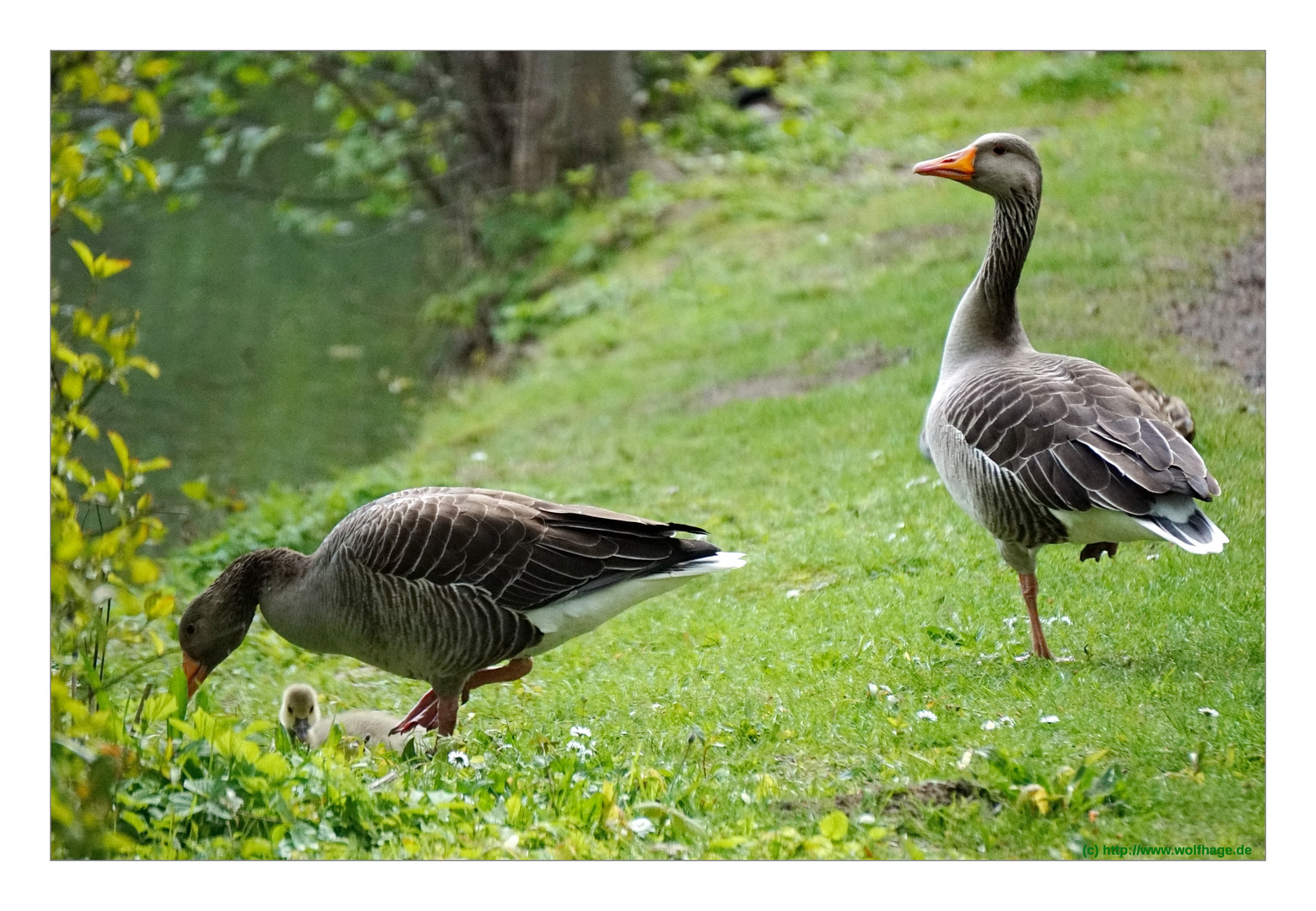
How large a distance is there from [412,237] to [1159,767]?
54.5ft

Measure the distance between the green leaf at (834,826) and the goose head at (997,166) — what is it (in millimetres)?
3294

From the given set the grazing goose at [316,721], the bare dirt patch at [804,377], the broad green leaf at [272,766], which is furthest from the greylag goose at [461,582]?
the bare dirt patch at [804,377]

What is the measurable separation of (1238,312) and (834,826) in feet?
18.6

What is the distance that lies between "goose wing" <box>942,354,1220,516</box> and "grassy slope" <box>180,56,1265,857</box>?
2.84 ft

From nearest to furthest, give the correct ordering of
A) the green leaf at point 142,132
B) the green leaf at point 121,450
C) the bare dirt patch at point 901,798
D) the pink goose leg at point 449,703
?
the green leaf at point 121,450 → the green leaf at point 142,132 → the bare dirt patch at point 901,798 → the pink goose leg at point 449,703

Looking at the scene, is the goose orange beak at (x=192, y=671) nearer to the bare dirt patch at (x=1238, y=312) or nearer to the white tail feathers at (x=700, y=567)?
the white tail feathers at (x=700, y=567)

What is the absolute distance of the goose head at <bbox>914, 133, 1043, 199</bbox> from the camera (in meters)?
6.58

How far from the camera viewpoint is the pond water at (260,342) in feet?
42.2

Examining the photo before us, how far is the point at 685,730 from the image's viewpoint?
5773 millimetres

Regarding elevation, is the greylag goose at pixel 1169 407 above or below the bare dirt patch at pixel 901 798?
above

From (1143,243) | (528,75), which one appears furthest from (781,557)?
(528,75)

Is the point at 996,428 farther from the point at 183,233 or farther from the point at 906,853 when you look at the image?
the point at 183,233

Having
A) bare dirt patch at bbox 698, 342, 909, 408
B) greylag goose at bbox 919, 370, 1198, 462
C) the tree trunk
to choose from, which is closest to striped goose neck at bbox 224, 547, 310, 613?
greylag goose at bbox 919, 370, 1198, 462

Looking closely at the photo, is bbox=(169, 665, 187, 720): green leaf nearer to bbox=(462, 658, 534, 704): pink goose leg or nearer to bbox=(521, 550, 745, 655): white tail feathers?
bbox=(462, 658, 534, 704): pink goose leg
